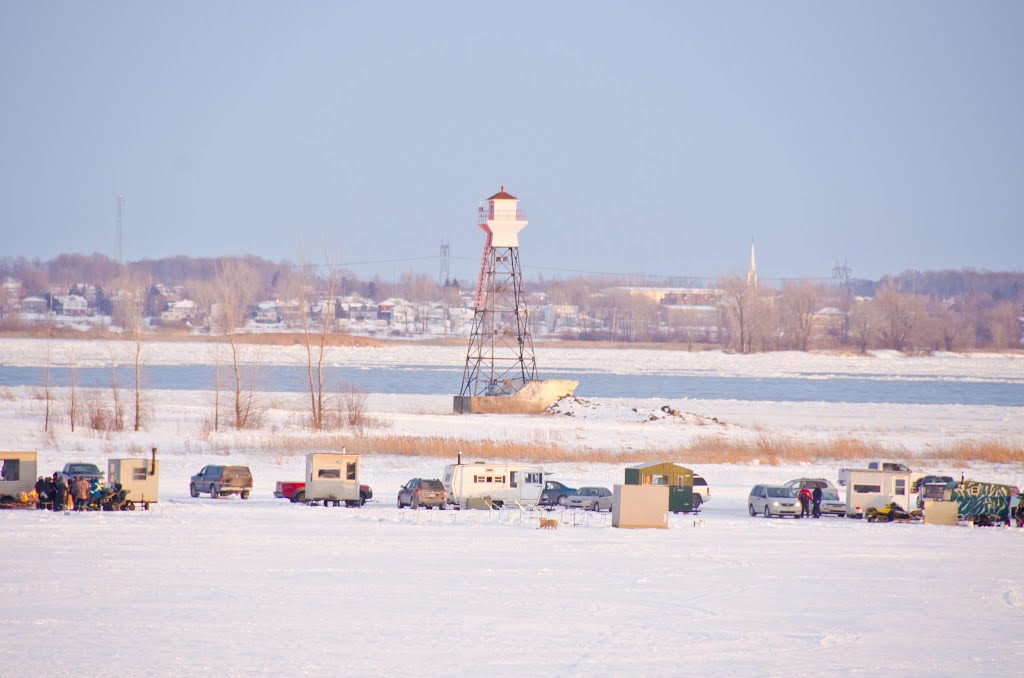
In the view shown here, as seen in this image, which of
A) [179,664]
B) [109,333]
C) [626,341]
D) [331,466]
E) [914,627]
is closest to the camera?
[179,664]

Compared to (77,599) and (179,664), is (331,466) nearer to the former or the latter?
(77,599)

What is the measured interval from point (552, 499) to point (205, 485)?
8.99 meters

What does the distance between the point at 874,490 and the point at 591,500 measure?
707 cm

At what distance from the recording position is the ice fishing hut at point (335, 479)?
107 ft

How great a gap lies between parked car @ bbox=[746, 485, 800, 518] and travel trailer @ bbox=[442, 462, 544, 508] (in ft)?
18.1

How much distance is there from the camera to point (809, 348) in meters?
167

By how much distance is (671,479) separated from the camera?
33062mm

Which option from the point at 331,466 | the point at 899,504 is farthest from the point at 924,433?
the point at 331,466

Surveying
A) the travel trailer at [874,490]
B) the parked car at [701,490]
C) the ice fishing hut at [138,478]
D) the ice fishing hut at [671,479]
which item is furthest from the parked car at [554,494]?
the ice fishing hut at [138,478]

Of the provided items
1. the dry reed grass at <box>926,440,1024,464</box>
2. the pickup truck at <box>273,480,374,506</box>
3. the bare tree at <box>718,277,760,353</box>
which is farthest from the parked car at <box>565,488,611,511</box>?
the bare tree at <box>718,277,760,353</box>

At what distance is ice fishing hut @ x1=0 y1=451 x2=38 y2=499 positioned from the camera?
31.0 m

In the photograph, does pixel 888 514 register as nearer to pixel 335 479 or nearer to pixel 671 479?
pixel 671 479

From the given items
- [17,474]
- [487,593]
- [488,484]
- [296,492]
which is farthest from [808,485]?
[17,474]

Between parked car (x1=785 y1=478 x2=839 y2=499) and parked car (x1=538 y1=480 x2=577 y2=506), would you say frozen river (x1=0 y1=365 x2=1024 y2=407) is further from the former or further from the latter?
parked car (x1=785 y1=478 x2=839 y2=499)
